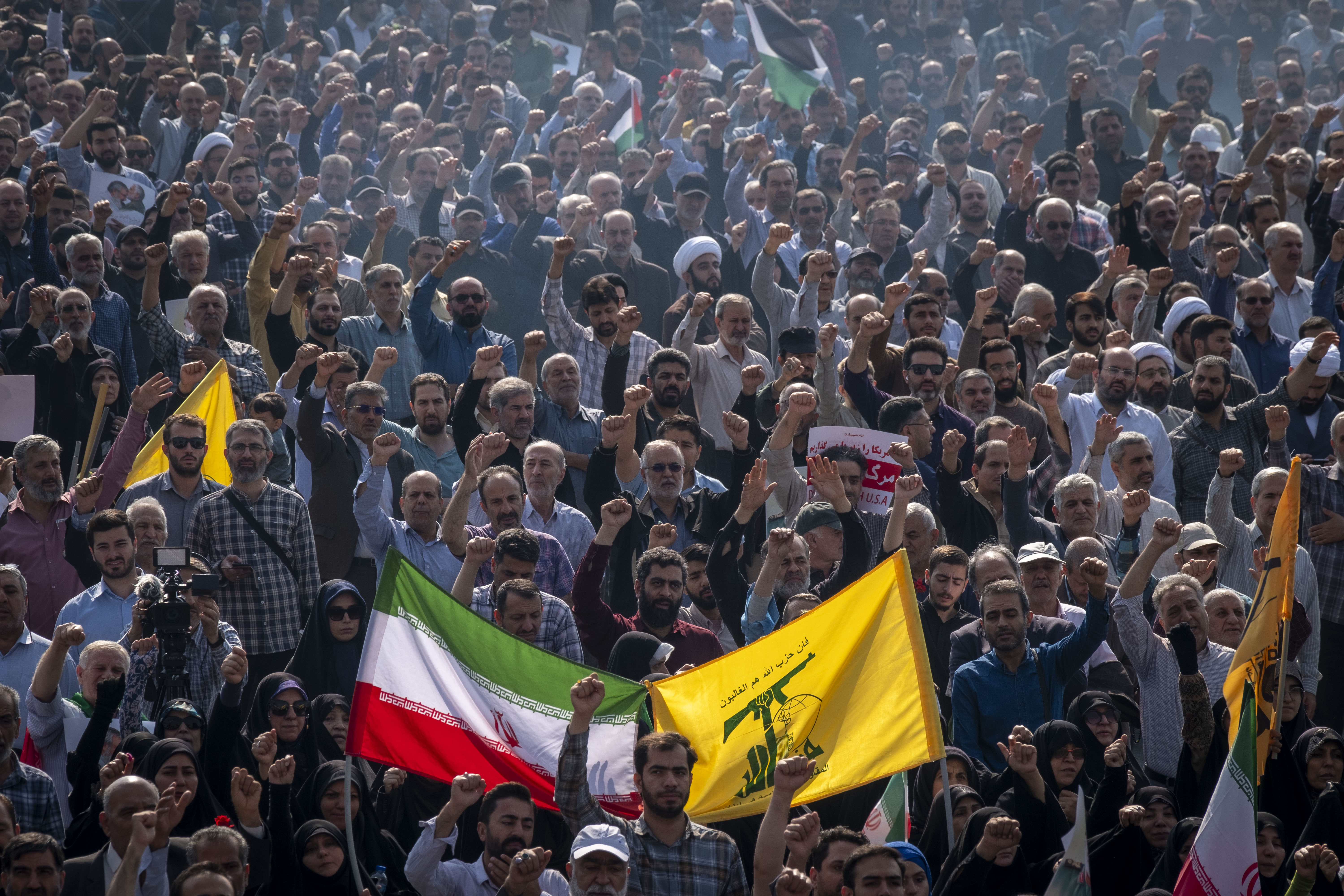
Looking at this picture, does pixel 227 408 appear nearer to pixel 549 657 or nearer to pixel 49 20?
pixel 549 657

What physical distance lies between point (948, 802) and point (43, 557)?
4.90 m

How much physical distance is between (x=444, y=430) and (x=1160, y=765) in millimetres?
4450

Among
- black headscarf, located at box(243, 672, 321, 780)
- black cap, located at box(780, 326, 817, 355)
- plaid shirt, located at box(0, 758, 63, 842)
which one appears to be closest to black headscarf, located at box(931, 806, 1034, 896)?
black headscarf, located at box(243, 672, 321, 780)

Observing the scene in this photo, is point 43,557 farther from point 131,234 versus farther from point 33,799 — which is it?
point 131,234

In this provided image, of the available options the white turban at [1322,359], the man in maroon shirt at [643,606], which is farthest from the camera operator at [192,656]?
the white turban at [1322,359]

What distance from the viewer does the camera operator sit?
26.7ft

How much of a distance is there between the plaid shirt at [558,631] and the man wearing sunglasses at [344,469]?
133cm

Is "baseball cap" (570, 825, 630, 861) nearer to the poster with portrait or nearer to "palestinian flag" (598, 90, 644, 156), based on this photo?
the poster with portrait

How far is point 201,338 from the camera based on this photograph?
11.1m

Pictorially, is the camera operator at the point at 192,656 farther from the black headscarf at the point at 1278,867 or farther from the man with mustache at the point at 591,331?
the black headscarf at the point at 1278,867

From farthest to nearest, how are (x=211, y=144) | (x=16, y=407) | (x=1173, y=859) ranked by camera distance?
1. (x=211, y=144)
2. (x=16, y=407)
3. (x=1173, y=859)

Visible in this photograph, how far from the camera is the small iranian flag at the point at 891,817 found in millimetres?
7480

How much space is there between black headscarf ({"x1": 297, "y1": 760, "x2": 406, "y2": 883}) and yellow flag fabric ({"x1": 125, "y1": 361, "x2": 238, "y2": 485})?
2623mm

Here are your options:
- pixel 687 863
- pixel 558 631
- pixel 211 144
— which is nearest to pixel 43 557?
pixel 558 631
